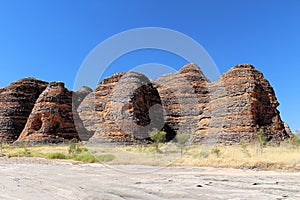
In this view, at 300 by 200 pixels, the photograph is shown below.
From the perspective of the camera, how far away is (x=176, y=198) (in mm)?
8359

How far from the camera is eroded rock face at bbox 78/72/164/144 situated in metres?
41.7

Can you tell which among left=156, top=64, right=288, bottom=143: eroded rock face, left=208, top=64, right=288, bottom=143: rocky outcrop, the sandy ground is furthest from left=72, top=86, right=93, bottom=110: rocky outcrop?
the sandy ground

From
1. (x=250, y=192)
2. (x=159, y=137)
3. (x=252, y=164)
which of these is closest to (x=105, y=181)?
(x=250, y=192)

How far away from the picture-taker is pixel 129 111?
138 ft

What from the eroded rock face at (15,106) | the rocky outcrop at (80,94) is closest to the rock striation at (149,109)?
the eroded rock face at (15,106)

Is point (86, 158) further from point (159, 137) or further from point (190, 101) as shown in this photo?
point (190, 101)

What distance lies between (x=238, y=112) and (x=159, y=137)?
45.5ft

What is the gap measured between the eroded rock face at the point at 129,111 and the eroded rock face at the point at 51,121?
7.50 metres

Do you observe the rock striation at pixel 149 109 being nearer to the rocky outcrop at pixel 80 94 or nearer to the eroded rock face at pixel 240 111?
the eroded rock face at pixel 240 111

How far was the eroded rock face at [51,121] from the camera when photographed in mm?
48806

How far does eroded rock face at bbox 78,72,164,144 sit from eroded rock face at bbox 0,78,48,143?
62.2 feet

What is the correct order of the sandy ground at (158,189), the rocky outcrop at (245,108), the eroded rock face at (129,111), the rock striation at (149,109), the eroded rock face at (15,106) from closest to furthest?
1. the sandy ground at (158,189)
2. the rocky outcrop at (245,108)
3. the rock striation at (149,109)
4. the eroded rock face at (129,111)
5. the eroded rock face at (15,106)

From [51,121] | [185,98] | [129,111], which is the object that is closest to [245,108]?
[129,111]

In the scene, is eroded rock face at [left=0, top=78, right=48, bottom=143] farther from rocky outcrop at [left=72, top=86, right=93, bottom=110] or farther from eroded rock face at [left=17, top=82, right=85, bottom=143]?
rocky outcrop at [left=72, top=86, right=93, bottom=110]
